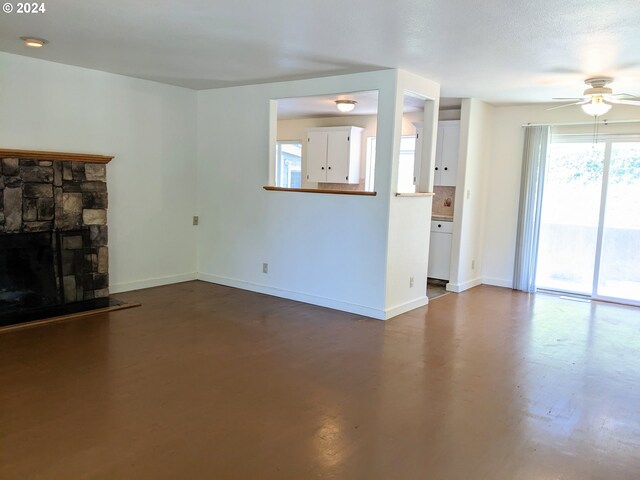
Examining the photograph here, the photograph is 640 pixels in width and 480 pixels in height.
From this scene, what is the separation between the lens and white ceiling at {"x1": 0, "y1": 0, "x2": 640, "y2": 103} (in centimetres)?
290

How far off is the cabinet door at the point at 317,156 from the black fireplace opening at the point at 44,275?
377 cm

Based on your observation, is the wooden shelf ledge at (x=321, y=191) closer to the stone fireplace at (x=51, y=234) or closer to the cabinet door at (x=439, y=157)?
the cabinet door at (x=439, y=157)

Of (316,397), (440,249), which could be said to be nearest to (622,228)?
(440,249)

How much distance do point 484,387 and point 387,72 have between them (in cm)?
292

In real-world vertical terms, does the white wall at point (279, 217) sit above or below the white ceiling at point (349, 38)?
below

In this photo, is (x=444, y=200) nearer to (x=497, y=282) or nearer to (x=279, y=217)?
(x=497, y=282)

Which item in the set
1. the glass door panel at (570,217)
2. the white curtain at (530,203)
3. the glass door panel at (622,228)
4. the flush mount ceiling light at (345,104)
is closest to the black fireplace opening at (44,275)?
the flush mount ceiling light at (345,104)

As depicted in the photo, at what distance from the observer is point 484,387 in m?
3.28

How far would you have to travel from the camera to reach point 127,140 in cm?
546

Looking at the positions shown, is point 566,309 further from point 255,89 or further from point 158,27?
point 158,27

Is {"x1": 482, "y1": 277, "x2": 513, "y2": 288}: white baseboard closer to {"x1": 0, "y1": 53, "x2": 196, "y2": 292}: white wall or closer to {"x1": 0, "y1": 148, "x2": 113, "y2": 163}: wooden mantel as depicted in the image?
{"x1": 0, "y1": 53, "x2": 196, "y2": 292}: white wall

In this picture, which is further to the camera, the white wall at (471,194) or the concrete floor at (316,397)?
the white wall at (471,194)

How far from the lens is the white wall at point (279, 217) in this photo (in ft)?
15.7

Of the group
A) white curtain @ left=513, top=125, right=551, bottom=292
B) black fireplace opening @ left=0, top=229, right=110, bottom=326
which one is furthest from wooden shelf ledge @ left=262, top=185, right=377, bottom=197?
white curtain @ left=513, top=125, right=551, bottom=292
